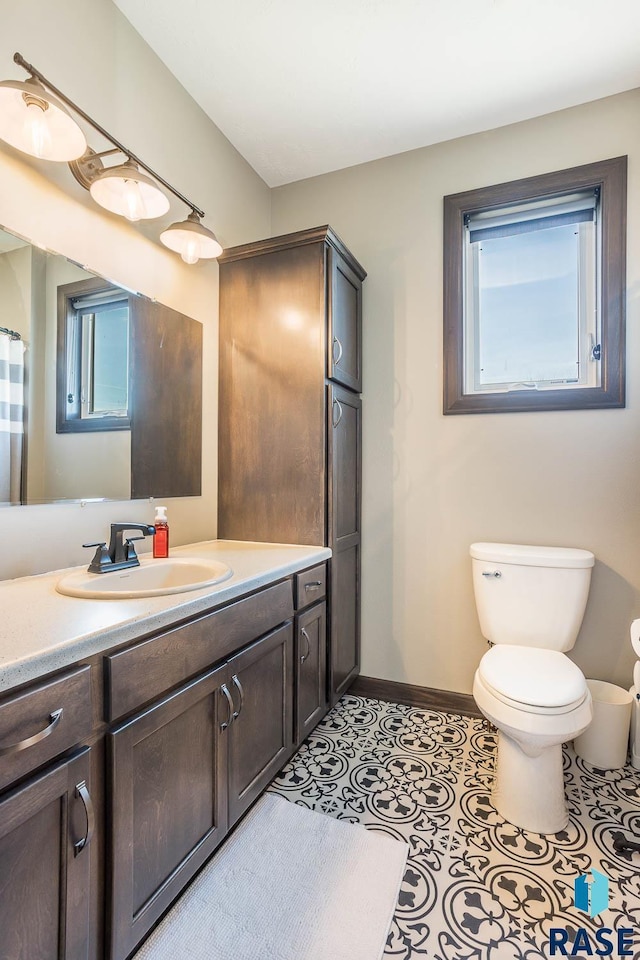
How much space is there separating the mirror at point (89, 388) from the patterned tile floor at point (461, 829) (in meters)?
1.29

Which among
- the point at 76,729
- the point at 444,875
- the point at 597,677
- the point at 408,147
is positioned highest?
the point at 408,147

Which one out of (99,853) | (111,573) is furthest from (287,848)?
(111,573)

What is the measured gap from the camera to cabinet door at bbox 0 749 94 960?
2.47ft

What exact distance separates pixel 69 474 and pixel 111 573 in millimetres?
346

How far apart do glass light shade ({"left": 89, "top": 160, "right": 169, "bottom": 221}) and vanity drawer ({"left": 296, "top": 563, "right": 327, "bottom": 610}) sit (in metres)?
1.38

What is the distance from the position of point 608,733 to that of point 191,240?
8.21ft

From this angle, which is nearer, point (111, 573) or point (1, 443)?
point (1, 443)

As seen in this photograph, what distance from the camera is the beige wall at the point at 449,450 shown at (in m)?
1.96

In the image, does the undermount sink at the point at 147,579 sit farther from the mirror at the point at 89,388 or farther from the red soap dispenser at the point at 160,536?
the mirror at the point at 89,388

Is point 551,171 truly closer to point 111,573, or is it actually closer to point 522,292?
point 522,292

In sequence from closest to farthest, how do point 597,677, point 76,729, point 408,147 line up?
point 76,729
point 597,677
point 408,147

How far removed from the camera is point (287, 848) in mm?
1397

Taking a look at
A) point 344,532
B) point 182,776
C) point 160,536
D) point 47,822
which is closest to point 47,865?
point 47,822

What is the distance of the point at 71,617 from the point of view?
0.98m
